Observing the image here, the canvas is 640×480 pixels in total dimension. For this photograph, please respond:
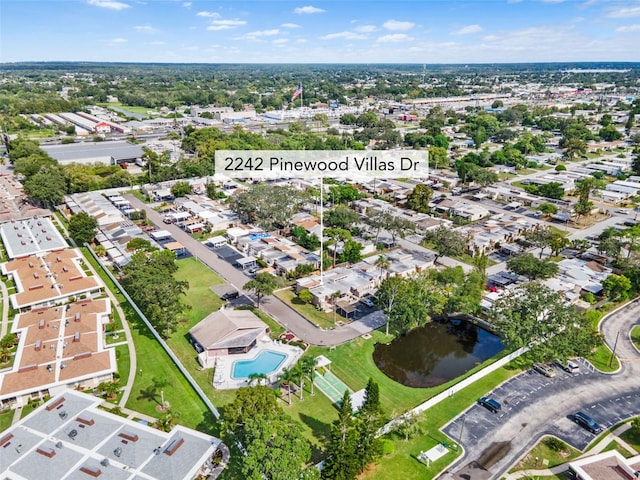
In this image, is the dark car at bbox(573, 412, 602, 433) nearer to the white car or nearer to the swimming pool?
the white car

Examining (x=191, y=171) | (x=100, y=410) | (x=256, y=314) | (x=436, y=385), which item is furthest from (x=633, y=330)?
(x=191, y=171)

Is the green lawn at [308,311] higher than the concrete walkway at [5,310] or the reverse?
the reverse

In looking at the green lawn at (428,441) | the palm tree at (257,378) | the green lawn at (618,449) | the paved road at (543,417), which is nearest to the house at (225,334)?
the palm tree at (257,378)

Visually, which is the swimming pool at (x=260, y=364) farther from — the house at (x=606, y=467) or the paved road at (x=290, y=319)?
the house at (x=606, y=467)

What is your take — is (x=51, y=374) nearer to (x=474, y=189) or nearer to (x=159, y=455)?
(x=159, y=455)

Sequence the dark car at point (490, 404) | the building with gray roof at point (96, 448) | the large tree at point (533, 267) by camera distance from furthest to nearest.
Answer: the large tree at point (533, 267) → the dark car at point (490, 404) → the building with gray roof at point (96, 448)
